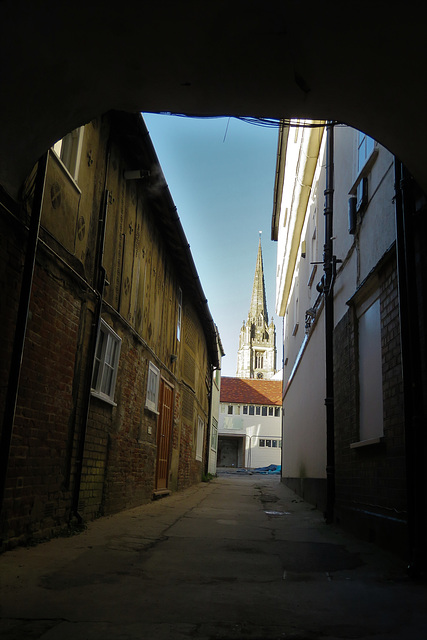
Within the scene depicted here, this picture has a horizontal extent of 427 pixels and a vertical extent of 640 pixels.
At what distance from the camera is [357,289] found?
652cm

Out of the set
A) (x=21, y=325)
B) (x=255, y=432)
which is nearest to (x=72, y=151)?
(x=21, y=325)

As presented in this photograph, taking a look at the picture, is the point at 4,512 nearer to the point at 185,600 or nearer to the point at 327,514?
the point at 185,600

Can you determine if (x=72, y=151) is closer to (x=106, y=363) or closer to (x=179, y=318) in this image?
(x=106, y=363)

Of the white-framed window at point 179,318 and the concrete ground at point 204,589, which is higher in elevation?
the white-framed window at point 179,318

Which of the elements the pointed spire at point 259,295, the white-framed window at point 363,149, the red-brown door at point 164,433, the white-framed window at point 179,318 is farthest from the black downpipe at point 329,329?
the pointed spire at point 259,295

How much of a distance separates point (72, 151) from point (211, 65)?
2.70 m

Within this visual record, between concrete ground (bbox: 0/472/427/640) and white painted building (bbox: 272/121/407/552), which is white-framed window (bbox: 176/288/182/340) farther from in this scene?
concrete ground (bbox: 0/472/427/640)

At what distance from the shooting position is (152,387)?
10344mm

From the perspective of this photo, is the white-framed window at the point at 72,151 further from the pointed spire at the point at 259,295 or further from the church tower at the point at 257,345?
the pointed spire at the point at 259,295

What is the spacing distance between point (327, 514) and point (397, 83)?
5.87m

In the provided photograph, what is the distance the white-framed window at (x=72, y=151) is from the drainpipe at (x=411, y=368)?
10.8 feet

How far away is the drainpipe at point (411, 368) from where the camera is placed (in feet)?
13.3

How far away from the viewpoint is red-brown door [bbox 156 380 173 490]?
11.1 m

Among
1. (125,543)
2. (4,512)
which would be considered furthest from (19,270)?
(125,543)
